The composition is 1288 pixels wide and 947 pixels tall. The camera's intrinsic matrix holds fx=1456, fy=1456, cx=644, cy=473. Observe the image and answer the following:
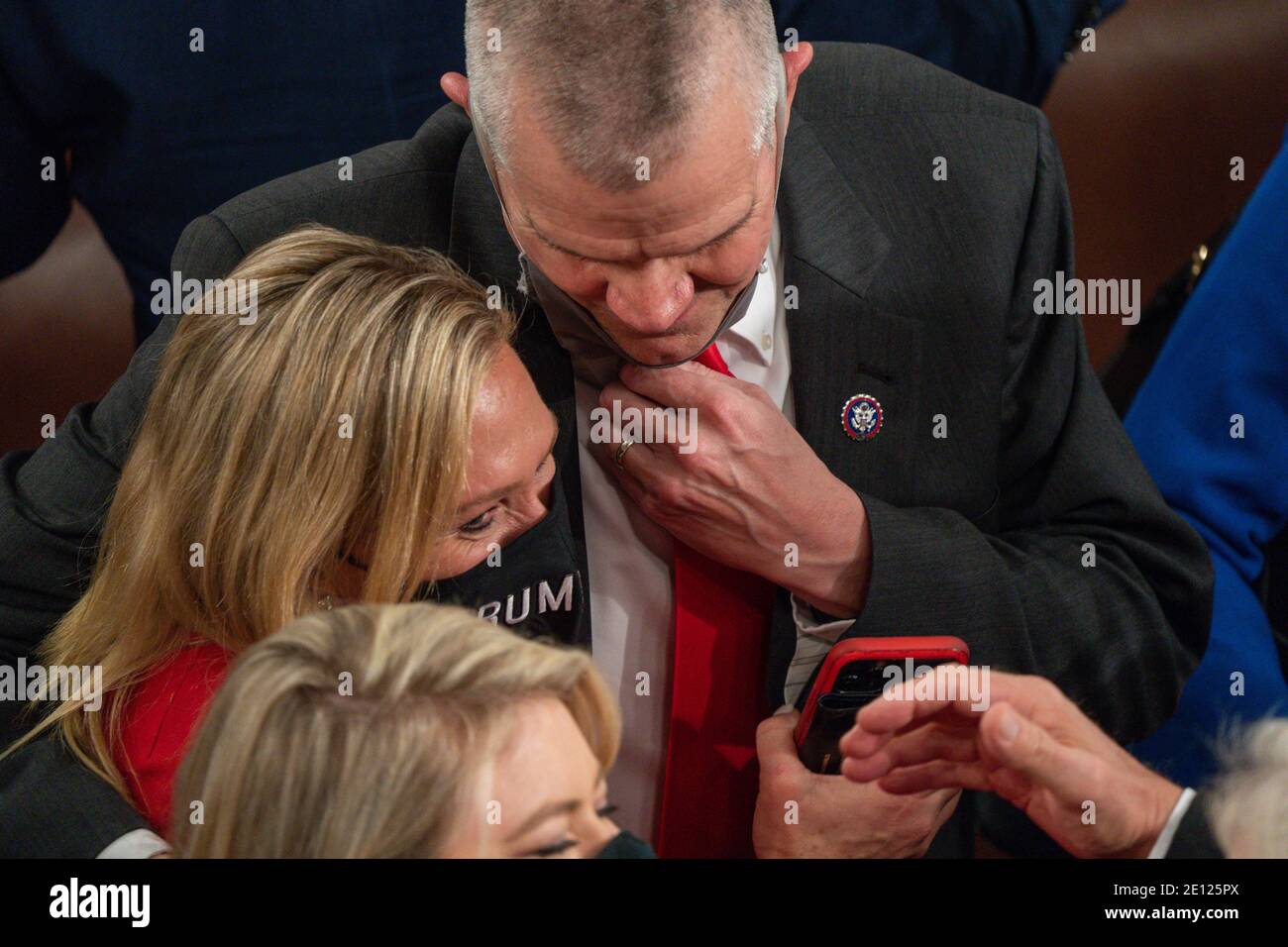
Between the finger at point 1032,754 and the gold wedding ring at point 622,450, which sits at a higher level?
the gold wedding ring at point 622,450

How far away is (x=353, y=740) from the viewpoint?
105 cm

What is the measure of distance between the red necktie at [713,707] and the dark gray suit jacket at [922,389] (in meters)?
0.04

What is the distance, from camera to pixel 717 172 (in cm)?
121

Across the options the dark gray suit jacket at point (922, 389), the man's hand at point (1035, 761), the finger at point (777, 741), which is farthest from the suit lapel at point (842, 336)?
the man's hand at point (1035, 761)

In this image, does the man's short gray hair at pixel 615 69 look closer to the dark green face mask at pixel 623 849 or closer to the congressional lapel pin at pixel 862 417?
the congressional lapel pin at pixel 862 417

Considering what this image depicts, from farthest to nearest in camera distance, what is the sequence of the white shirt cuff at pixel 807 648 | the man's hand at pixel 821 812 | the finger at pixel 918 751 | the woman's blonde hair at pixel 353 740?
the white shirt cuff at pixel 807 648 < the man's hand at pixel 821 812 < the finger at pixel 918 751 < the woman's blonde hair at pixel 353 740

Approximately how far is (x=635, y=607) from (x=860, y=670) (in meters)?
0.31

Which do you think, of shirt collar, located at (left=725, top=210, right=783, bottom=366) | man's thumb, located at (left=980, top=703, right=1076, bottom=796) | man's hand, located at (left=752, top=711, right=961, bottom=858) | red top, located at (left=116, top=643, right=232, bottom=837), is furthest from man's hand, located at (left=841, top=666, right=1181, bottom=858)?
red top, located at (left=116, top=643, right=232, bottom=837)

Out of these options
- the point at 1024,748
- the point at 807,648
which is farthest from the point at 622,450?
the point at 1024,748

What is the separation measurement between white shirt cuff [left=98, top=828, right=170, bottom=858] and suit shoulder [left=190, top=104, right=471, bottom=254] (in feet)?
1.95

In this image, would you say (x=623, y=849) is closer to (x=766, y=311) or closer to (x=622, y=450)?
(x=622, y=450)

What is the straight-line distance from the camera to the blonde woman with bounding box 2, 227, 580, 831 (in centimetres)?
130

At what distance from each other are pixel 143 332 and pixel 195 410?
24.7 inches

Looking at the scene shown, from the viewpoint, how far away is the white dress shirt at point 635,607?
1437 mm
